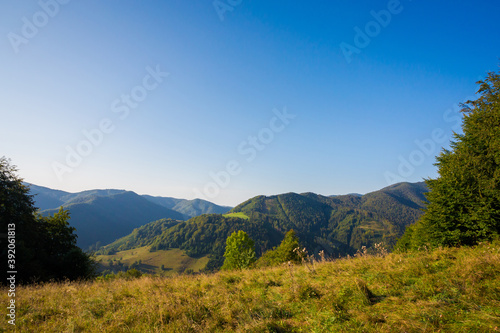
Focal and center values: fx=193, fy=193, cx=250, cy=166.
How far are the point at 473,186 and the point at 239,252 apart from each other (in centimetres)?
3126

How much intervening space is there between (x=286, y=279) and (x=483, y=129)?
17.6 m

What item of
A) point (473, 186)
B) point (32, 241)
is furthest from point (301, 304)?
point (32, 241)

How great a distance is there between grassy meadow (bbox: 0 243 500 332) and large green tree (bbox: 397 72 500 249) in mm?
7797

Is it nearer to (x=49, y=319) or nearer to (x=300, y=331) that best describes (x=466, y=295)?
(x=300, y=331)

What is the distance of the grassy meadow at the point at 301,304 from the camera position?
157 inches

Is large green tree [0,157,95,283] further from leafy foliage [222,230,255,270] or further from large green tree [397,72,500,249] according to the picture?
large green tree [397,72,500,249]

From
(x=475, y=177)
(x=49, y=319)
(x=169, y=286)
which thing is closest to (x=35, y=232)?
(x=49, y=319)

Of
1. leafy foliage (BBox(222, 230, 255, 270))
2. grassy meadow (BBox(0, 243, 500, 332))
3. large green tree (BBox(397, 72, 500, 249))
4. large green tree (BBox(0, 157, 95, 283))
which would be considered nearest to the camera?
grassy meadow (BBox(0, 243, 500, 332))

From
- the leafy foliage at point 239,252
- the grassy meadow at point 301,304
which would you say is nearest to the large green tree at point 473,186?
the grassy meadow at point 301,304

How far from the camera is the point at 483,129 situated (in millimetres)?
13586

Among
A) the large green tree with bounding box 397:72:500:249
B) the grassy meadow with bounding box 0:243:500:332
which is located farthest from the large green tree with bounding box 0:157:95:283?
the large green tree with bounding box 397:72:500:249

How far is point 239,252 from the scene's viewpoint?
3500cm

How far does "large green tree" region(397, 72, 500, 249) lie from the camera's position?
11.7 meters

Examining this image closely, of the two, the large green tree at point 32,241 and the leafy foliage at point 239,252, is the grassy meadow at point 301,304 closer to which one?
the large green tree at point 32,241
